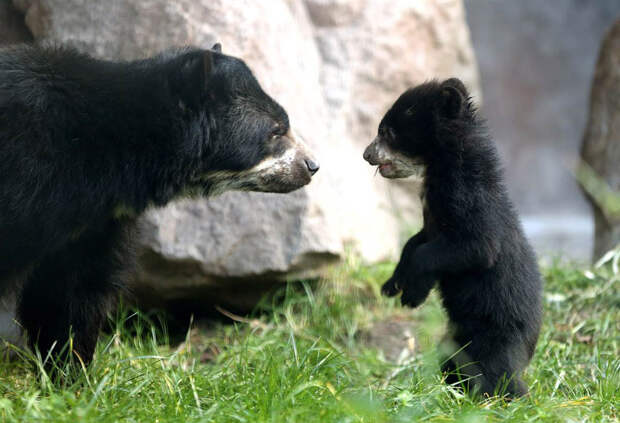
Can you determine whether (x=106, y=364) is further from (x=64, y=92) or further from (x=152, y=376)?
(x=64, y=92)

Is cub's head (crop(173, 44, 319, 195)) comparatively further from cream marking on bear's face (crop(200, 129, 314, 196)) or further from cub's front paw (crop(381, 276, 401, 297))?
cub's front paw (crop(381, 276, 401, 297))

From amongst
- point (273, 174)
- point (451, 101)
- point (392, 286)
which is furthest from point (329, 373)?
point (451, 101)

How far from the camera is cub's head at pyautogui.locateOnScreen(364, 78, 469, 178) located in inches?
139

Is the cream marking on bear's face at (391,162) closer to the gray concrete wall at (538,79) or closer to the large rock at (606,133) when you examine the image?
the large rock at (606,133)

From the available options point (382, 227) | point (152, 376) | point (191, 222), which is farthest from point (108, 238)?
point (382, 227)

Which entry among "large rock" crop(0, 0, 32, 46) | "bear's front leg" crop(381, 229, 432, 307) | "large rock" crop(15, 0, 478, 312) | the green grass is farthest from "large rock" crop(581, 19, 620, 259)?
"large rock" crop(0, 0, 32, 46)

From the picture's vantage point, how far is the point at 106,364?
3.62 meters

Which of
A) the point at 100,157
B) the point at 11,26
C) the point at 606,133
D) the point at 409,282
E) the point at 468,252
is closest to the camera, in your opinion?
the point at 100,157

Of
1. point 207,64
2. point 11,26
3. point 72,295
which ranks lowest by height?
point 72,295

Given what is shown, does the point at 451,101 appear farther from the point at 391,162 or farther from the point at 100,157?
the point at 100,157

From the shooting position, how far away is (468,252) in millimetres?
3295

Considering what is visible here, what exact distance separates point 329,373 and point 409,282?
57cm

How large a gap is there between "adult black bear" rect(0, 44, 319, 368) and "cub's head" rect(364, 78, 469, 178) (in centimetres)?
38

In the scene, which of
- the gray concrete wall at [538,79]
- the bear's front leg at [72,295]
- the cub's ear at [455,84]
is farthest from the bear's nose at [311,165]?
the gray concrete wall at [538,79]
